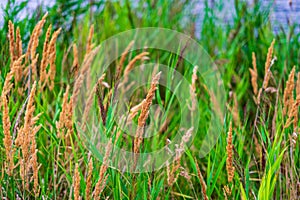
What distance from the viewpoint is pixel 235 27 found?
7.11ft

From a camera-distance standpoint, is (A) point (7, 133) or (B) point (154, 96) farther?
(B) point (154, 96)

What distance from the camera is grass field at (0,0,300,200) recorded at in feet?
3.67

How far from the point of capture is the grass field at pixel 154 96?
3.67 feet

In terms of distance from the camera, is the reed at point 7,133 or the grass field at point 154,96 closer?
the reed at point 7,133

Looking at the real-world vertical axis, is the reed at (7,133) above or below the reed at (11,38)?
below

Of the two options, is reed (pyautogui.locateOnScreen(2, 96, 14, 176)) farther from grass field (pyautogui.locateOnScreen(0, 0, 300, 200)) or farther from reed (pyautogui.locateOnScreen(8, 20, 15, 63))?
reed (pyautogui.locateOnScreen(8, 20, 15, 63))

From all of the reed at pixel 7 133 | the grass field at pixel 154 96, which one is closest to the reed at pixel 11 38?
the grass field at pixel 154 96

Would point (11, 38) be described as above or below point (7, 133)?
above

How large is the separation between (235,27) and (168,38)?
289 millimetres

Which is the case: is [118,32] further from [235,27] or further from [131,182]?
[131,182]

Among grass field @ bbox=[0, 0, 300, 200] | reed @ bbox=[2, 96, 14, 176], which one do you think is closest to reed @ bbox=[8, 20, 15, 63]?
grass field @ bbox=[0, 0, 300, 200]

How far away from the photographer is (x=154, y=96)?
1147 mm

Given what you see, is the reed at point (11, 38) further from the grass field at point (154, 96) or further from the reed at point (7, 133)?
the reed at point (7, 133)

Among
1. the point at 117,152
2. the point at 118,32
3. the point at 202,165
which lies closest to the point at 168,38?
the point at 118,32
